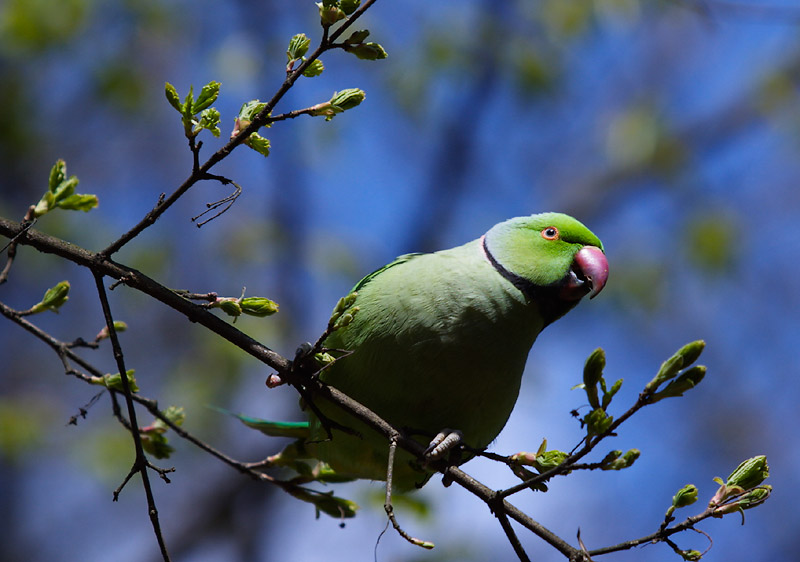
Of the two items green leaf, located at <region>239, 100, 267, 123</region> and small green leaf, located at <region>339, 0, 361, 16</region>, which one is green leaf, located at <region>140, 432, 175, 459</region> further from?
small green leaf, located at <region>339, 0, 361, 16</region>

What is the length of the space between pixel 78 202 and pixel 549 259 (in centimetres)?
191

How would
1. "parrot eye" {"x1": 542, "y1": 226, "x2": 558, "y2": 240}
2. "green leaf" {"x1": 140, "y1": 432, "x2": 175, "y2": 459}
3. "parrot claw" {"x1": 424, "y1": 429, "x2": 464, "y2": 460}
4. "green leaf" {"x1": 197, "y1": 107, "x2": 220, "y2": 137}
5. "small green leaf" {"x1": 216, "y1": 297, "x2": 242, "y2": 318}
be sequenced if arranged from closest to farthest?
"green leaf" {"x1": 197, "y1": 107, "x2": 220, "y2": 137}
"small green leaf" {"x1": 216, "y1": 297, "x2": 242, "y2": 318}
"parrot claw" {"x1": 424, "y1": 429, "x2": 464, "y2": 460}
"green leaf" {"x1": 140, "y1": 432, "x2": 175, "y2": 459}
"parrot eye" {"x1": 542, "y1": 226, "x2": 558, "y2": 240}

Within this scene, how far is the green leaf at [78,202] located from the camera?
85.4 inches

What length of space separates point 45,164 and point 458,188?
15.7ft

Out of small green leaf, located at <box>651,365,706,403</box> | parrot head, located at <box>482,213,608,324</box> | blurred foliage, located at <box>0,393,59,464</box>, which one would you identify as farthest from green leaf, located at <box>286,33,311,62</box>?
blurred foliage, located at <box>0,393,59,464</box>

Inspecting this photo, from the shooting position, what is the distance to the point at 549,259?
319 centimetres

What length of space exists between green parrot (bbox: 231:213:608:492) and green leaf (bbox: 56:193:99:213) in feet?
3.09

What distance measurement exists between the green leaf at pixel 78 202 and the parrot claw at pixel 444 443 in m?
1.33

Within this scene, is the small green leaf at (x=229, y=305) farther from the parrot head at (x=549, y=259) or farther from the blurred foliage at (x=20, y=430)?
the blurred foliage at (x=20, y=430)

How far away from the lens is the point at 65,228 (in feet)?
24.2

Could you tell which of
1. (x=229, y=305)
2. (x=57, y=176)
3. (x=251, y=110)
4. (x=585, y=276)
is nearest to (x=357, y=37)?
(x=251, y=110)

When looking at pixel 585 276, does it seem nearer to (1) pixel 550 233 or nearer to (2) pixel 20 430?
(1) pixel 550 233

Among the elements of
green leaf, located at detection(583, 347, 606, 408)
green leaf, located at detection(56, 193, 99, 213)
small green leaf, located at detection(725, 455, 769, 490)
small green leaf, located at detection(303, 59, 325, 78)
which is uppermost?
green leaf, located at detection(56, 193, 99, 213)

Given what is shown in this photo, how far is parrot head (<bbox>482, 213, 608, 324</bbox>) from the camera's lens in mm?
3105
